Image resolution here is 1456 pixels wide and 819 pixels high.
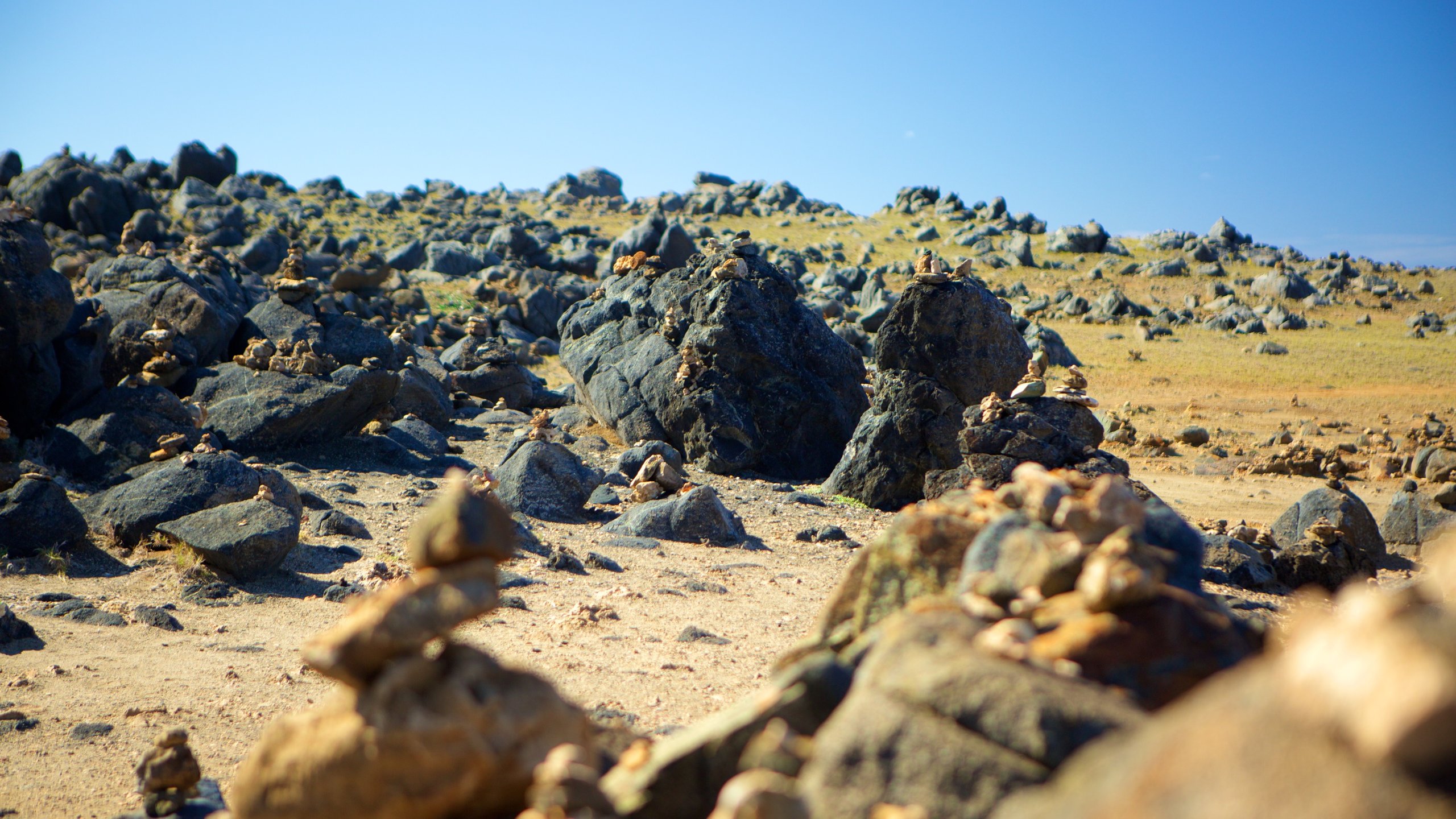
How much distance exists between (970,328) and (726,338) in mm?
3823

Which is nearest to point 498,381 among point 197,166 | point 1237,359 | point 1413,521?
point 1413,521

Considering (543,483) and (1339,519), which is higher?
(1339,519)

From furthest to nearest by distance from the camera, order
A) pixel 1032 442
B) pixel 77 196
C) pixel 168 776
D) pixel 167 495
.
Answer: pixel 77 196
pixel 1032 442
pixel 167 495
pixel 168 776

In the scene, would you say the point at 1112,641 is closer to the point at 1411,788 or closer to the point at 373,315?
the point at 1411,788

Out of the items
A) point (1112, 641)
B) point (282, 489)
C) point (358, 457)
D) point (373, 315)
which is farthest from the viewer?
point (373, 315)

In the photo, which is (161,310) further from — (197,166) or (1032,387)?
(197,166)

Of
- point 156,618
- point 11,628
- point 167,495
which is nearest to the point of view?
point 11,628

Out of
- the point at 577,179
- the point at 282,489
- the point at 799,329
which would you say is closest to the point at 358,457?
the point at 282,489

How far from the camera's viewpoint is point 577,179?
6675 centimetres

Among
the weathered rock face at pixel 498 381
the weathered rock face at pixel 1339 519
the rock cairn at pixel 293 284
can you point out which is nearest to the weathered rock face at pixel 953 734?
the weathered rock face at pixel 1339 519

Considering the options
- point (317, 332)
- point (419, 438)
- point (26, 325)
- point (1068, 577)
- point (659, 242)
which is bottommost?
point (419, 438)

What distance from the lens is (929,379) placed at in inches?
477

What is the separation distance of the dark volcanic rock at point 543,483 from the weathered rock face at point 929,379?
11.5 feet

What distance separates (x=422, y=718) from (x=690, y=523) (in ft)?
25.8
